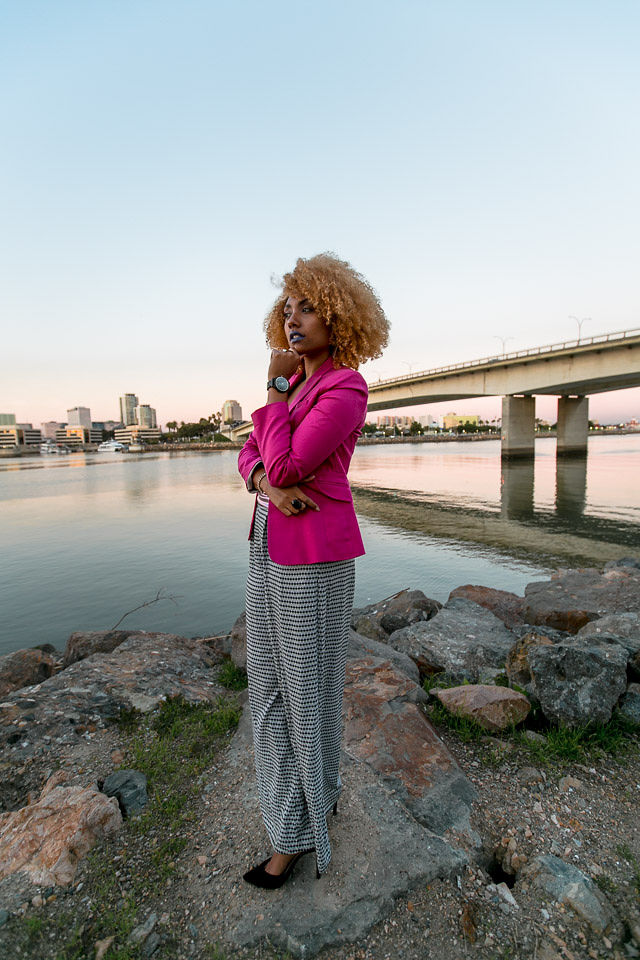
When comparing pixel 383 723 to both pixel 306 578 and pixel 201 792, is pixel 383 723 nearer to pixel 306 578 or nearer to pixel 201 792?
pixel 201 792

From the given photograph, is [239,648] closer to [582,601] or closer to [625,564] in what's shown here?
[582,601]

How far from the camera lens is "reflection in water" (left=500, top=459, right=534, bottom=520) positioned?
58.1 ft

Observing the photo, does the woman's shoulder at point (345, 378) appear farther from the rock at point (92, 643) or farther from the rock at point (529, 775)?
the rock at point (92, 643)

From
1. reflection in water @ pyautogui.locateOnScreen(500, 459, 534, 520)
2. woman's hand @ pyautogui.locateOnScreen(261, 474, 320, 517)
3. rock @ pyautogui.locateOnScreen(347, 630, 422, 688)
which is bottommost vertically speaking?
reflection in water @ pyautogui.locateOnScreen(500, 459, 534, 520)

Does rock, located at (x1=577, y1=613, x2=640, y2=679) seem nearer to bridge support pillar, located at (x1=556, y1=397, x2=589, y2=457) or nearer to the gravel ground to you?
the gravel ground

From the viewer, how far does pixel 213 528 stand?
15.6 meters

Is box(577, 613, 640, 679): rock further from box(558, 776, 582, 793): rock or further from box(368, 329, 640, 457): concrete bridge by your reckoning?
box(368, 329, 640, 457): concrete bridge

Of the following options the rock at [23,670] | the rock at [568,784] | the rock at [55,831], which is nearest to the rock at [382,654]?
the rock at [568,784]

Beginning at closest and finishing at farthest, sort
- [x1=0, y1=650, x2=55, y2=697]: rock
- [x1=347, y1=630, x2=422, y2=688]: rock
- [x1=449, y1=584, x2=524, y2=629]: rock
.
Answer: [x1=347, y1=630, x2=422, y2=688]: rock
[x1=0, y1=650, x2=55, y2=697]: rock
[x1=449, y1=584, x2=524, y2=629]: rock

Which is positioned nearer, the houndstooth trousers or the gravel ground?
the gravel ground

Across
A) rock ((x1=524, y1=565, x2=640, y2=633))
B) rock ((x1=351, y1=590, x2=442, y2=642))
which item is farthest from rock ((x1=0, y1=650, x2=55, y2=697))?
rock ((x1=524, y1=565, x2=640, y2=633))

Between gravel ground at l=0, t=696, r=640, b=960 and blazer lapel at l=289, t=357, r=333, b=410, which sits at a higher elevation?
blazer lapel at l=289, t=357, r=333, b=410

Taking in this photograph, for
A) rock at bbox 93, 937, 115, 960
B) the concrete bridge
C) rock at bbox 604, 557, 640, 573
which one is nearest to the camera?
rock at bbox 93, 937, 115, 960

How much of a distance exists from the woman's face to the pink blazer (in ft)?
0.32
